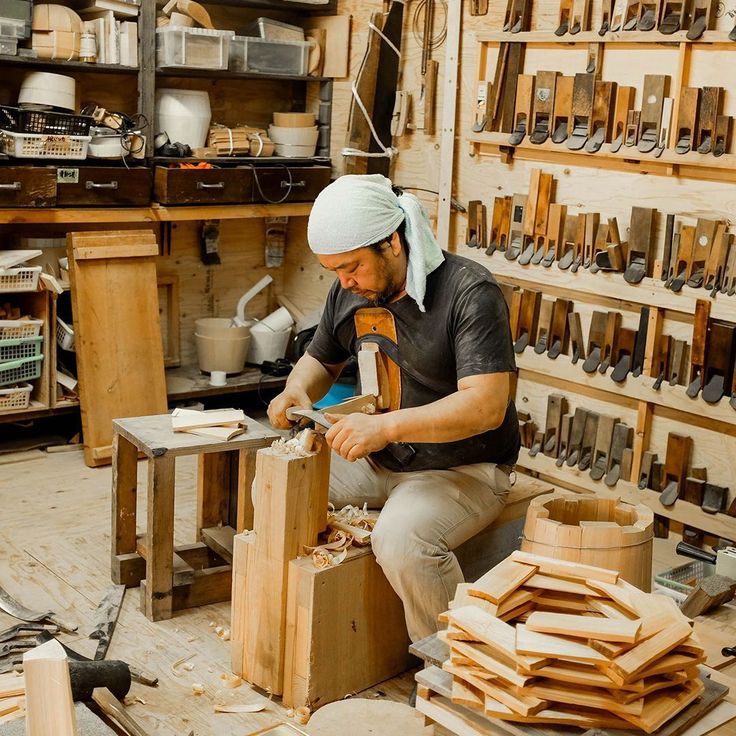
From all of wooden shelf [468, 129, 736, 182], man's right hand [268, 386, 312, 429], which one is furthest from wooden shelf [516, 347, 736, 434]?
man's right hand [268, 386, 312, 429]

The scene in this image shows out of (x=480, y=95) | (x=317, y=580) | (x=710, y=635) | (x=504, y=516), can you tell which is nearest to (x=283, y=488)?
(x=317, y=580)

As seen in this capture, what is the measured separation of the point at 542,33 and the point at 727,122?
1.02m

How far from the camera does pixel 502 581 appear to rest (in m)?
2.21

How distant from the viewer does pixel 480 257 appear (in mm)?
5027

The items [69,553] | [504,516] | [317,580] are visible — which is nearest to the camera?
[317,580]

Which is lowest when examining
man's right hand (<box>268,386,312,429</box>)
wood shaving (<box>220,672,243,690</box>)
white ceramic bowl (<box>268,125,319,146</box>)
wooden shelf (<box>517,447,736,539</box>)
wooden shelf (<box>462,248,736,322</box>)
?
wood shaving (<box>220,672,243,690</box>)

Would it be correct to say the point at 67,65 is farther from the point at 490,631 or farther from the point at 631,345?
the point at 490,631

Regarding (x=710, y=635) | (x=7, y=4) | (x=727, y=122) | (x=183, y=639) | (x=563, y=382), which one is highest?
(x=7, y=4)

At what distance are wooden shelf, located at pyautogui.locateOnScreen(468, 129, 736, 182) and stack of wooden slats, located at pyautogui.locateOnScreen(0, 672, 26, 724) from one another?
3087 millimetres

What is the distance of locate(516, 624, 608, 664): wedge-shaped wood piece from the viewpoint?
1.95 m

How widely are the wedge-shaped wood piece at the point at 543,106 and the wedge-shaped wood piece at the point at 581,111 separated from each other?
0.40 feet

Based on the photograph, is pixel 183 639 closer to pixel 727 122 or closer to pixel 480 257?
pixel 480 257

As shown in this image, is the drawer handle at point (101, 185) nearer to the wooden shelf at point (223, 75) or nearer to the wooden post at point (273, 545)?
the wooden shelf at point (223, 75)

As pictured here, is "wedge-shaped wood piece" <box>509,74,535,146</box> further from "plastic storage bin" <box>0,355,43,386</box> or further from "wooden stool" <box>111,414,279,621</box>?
"plastic storage bin" <box>0,355,43,386</box>
